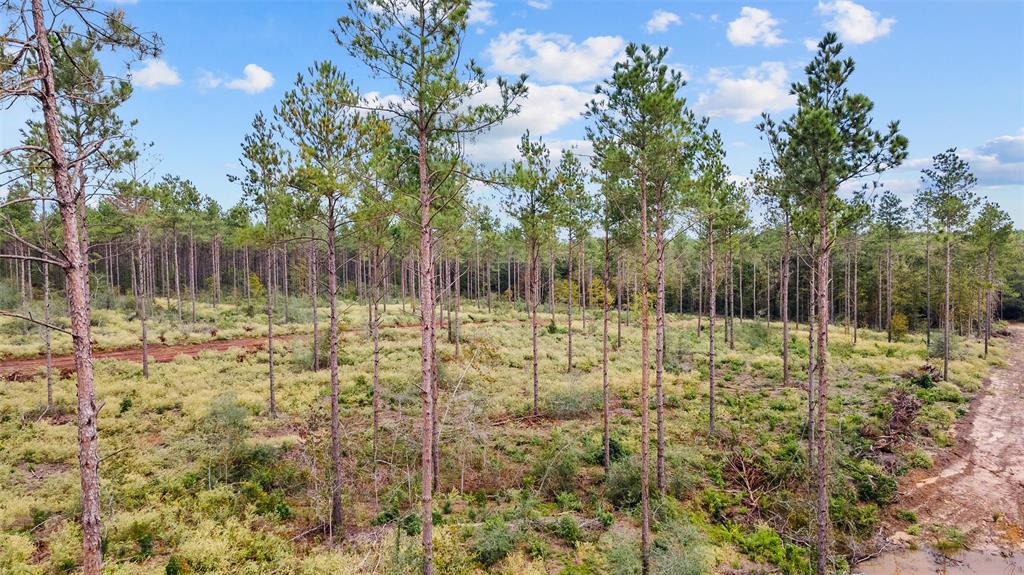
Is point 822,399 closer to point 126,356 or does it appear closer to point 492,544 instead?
point 492,544

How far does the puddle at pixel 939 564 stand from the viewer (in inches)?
444

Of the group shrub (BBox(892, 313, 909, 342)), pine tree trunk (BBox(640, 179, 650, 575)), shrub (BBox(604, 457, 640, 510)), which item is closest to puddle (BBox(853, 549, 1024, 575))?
shrub (BBox(604, 457, 640, 510))

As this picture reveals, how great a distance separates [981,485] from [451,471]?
678 inches

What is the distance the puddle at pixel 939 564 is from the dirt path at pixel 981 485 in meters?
0.52

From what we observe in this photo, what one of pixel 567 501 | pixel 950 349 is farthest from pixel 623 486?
pixel 950 349

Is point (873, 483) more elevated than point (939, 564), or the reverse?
point (873, 483)

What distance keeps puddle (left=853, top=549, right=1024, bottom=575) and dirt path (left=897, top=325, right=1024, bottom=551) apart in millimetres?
521

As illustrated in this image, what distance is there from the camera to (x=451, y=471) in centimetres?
1580

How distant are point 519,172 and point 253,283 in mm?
60898

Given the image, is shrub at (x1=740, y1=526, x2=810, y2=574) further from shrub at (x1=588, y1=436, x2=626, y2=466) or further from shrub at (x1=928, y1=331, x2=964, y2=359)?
shrub at (x1=928, y1=331, x2=964, y2=359)

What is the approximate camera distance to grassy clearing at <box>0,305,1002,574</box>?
34.7ft

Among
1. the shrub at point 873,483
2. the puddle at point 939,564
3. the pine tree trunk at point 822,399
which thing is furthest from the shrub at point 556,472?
the shrub at point 873,483

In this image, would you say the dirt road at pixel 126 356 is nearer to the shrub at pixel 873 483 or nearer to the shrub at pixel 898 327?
the shrub at pixel 873 483

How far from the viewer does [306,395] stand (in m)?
21.0
